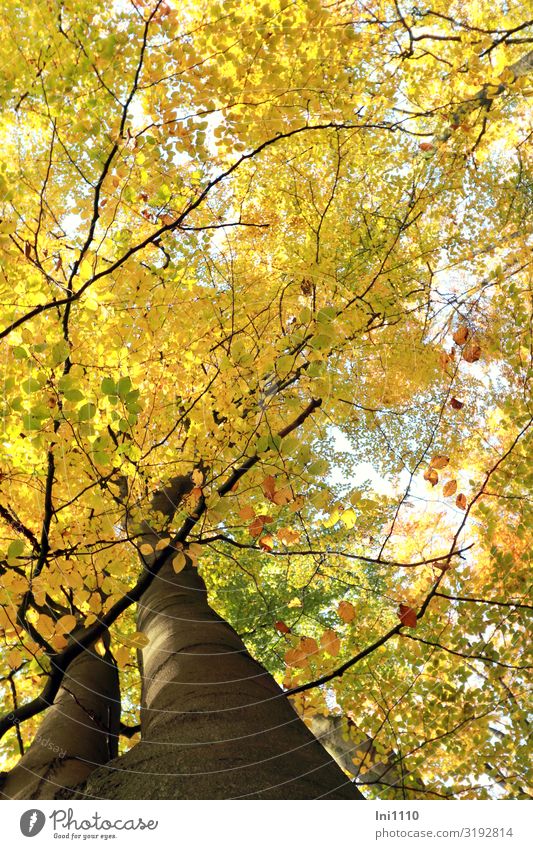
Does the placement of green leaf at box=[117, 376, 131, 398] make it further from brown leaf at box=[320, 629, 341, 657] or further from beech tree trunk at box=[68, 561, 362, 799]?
brown leaf at box=[320, 629, 341, 657]

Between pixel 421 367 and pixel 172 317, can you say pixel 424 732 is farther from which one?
pixel 421 367

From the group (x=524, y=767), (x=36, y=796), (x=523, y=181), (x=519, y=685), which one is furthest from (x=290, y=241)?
(x=36, y=796)

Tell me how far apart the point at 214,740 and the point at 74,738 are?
1352mm

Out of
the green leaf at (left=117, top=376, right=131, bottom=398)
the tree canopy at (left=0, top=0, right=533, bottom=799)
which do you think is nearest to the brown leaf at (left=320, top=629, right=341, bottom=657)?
the tree canopy at (left=0, top=0, right=533, bottom=799)

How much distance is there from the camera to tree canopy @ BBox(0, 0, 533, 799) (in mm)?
2771

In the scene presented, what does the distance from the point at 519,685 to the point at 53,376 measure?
424cm

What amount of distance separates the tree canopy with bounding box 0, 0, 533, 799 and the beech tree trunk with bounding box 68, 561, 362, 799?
25cm

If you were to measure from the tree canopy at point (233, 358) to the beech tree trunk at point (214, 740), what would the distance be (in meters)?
0.25

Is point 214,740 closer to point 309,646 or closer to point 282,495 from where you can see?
point 309,646

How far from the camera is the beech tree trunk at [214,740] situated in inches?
63.6

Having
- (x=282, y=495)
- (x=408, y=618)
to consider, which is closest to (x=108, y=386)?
(x=282, y=495)

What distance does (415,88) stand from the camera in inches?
277

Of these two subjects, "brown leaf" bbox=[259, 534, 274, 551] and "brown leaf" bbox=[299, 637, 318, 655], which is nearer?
"brown leaf" bbox=[299, 637, 318, 655]

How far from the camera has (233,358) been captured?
10.4 feet
